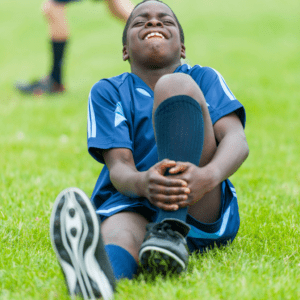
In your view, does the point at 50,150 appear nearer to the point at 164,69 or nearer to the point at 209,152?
the point at 164,69

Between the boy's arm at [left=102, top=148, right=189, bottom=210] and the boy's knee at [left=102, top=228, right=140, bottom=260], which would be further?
the boy's knee at [left=102, top=228, right=140, bottom=260]

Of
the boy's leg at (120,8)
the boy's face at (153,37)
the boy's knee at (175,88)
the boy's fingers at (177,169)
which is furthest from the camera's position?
the boy's leg at (120,8)

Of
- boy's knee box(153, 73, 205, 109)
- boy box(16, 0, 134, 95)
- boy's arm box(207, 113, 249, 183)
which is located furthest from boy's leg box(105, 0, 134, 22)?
boy's knee box(153, 73, 205, 109)

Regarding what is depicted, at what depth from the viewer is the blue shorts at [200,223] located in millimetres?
1980

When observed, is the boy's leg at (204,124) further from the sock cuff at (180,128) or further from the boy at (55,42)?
the boy at (55,42)

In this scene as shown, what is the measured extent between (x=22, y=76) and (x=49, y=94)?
2.53 meters

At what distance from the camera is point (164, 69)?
224cm

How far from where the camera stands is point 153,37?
7.22 feet

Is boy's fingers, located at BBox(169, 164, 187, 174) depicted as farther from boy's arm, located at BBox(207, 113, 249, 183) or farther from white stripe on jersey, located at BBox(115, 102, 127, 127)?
white stripe on jersey, located at BBox(115, 102, 127, 127)

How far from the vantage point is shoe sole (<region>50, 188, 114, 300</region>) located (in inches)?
61.8

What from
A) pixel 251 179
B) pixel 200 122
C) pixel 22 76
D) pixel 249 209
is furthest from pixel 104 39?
pixel 200 122

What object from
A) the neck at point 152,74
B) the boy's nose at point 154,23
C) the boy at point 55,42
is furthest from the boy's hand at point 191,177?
the boy at point 55,42

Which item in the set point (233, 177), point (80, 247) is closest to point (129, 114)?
point (80, 247)

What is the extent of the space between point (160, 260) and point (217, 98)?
804 mm
